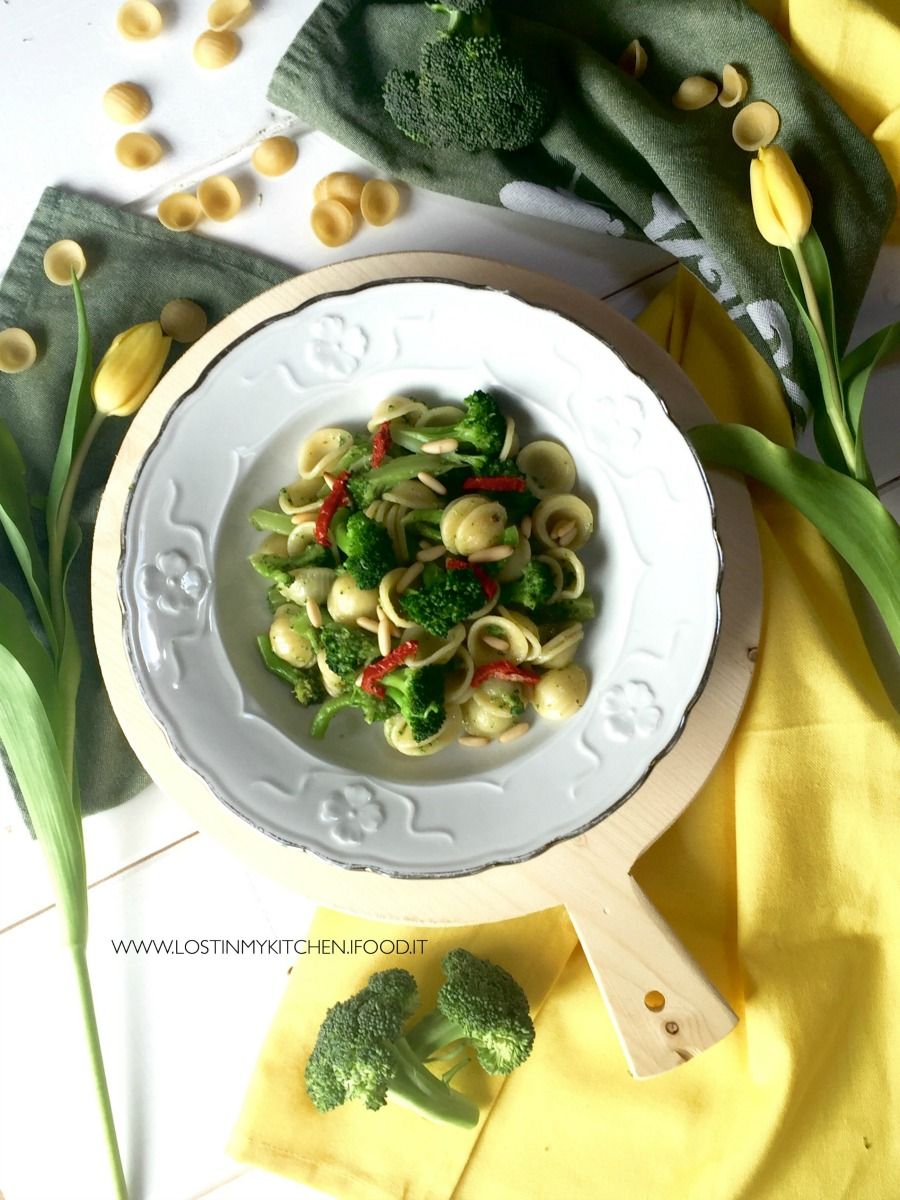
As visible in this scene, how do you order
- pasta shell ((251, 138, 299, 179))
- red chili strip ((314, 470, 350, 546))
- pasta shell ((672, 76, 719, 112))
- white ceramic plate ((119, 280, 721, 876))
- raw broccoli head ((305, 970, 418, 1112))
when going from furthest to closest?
pasta shell ((251, 138, 299, 179)) < pasta shell ((672, 76, 719, 112)) < raw broccoli head ((305, 970, 418, 1112)) < red chili strip ((314, 470, 350, 546)) < white ceramic plate ((119, 280, 721, 876))

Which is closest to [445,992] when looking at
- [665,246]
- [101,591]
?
[101,591]

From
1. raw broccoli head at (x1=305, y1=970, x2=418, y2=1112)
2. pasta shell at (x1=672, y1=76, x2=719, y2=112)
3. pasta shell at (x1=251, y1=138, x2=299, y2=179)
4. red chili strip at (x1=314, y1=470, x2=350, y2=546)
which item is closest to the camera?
red chili strip at (x1=314, y1=470, x2=350, y2=546)

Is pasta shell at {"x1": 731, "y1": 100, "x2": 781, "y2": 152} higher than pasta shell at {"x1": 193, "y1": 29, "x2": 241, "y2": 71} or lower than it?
higher

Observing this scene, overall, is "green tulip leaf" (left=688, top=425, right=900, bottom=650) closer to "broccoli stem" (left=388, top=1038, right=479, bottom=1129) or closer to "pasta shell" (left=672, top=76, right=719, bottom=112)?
"pasta shell" (left=672, top=76, right=719, bottom=112)

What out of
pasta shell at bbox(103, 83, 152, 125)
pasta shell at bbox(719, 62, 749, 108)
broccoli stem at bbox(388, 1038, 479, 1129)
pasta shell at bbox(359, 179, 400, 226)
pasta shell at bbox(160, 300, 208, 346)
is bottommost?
broccoli stem at bbox(388, 1038, 479, 1129)

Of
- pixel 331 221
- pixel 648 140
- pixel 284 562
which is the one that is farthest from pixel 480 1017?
pixel 648 140

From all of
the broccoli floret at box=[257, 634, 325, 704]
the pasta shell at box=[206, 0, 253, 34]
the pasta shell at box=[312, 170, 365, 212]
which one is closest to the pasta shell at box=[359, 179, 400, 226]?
the pasta shell at box=[312, 170, 365, 212]

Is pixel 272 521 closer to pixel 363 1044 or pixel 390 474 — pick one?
pixel 390 474
